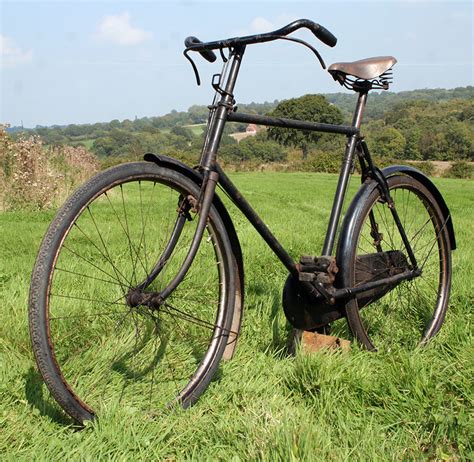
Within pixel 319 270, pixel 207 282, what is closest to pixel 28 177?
pixel 207 282

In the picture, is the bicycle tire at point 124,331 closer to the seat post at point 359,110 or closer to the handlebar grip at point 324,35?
the handlebar grip at point 324,35

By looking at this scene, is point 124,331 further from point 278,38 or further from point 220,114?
point 278,38

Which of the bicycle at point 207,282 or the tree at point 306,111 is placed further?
the tree at point 306,111

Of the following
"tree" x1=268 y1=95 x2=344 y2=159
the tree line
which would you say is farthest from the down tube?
"tree" x1=268 y1=95 x2=344 y2=159

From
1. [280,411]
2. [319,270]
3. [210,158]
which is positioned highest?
[210,158]

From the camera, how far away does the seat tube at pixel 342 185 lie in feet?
9.92

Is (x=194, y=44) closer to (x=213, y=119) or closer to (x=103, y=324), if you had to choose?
(x=213, y=119)

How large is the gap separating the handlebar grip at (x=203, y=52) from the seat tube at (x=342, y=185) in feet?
3.15

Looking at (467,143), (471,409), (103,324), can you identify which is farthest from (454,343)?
(467,143)

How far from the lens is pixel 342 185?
10.0ft

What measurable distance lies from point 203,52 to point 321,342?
1595 millimetres

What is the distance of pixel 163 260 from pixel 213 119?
25.7 inches

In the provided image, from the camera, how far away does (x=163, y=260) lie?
7.55ft

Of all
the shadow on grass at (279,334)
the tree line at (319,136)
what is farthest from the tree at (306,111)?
the shadow on grass at (279,334)
